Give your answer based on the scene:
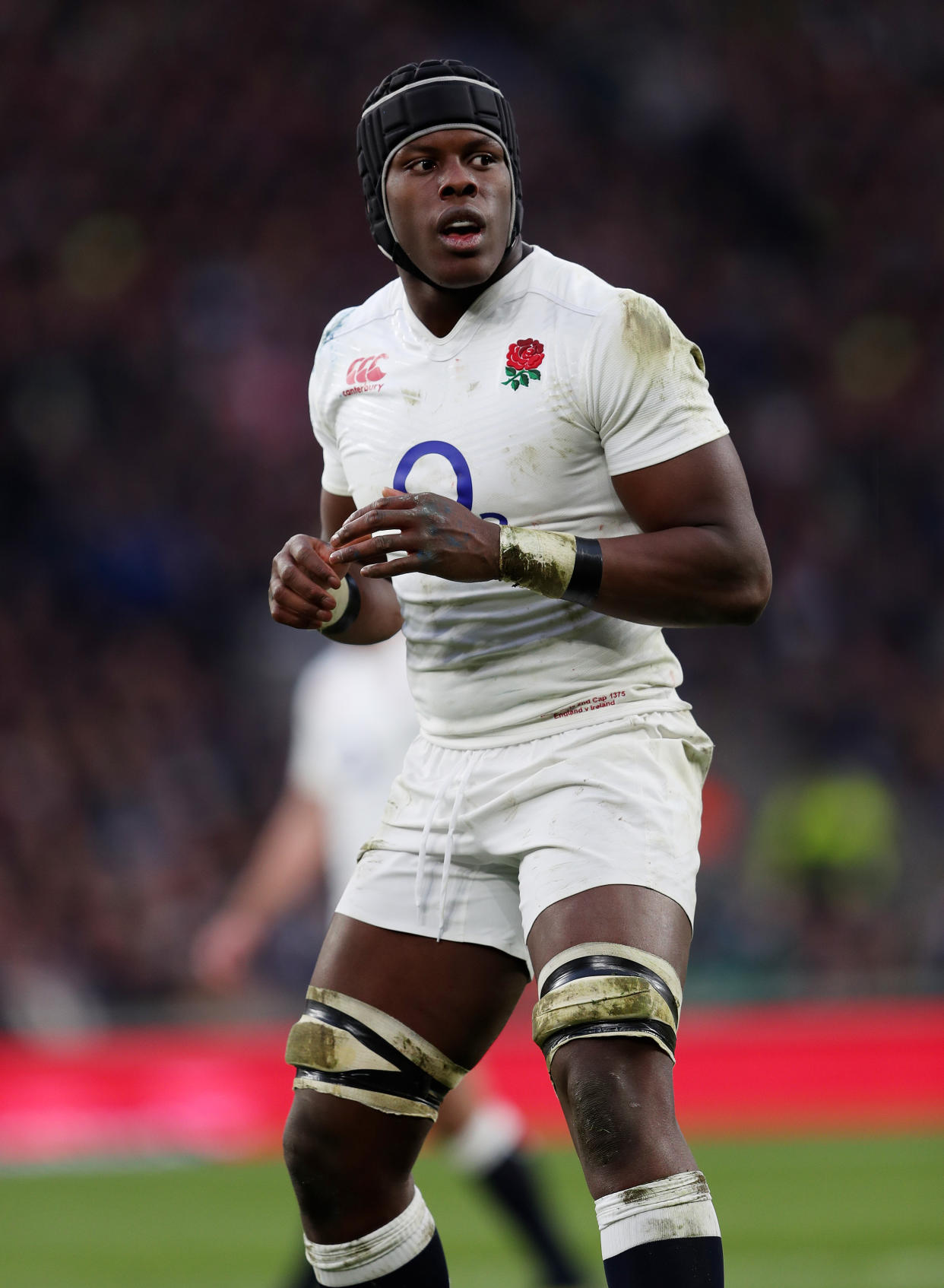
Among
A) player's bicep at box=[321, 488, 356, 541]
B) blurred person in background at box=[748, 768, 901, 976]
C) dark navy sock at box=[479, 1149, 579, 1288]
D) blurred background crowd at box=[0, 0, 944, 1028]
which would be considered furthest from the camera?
blurred background crowd at box=[0, 0, 944, 1028]

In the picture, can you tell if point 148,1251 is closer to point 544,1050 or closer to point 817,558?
point 544,1050

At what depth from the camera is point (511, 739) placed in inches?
126

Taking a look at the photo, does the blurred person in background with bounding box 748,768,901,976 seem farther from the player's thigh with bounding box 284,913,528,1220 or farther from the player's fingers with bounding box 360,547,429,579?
the player's fingers with bounding box 360,547,429,579

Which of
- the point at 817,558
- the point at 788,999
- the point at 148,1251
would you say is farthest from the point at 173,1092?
the point at 817,558

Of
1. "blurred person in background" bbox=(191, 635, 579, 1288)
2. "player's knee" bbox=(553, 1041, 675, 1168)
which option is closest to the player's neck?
"player's knee" bbox=(553, 1041, 675, 1168)

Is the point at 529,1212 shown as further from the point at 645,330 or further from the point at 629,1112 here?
the point at 645,330

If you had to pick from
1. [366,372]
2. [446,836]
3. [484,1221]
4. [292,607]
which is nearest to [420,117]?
[366,372]

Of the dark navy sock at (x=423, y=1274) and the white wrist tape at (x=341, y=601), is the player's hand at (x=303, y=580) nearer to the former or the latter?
the white wrist tape at (x=341, y=601)

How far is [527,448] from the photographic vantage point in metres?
3.09

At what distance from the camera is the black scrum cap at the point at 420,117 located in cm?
320

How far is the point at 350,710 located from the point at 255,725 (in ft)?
26.7

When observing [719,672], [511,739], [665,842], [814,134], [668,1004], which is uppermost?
[814,134]

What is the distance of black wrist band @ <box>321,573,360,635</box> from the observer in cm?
350

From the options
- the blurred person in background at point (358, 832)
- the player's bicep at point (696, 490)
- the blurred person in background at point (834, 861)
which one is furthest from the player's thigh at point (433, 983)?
the blurred person in background at point (834, 861)
